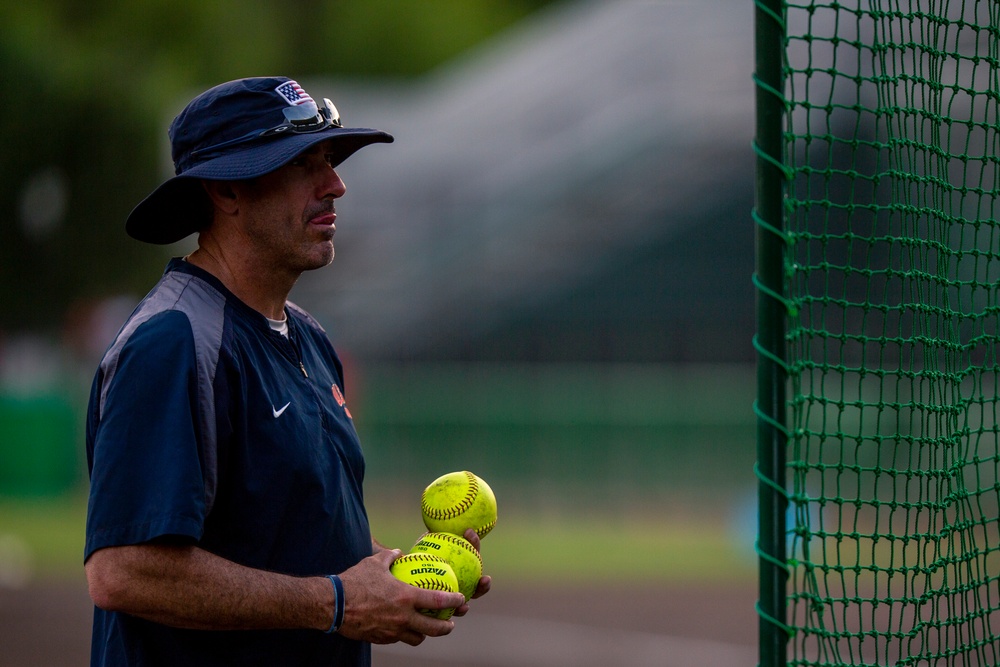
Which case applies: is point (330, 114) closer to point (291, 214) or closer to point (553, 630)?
point (291, 214)

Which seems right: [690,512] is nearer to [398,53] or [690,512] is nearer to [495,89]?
[495,89]

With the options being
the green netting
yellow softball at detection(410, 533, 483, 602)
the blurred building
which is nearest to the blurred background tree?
the blurred building

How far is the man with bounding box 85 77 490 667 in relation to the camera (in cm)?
287

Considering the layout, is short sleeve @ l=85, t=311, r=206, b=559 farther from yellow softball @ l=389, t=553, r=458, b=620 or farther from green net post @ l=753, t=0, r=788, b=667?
green net post @ l=753, t=0, r=788, b=667

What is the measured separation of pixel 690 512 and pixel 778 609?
13.3 metres

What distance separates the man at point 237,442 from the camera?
9.41ft

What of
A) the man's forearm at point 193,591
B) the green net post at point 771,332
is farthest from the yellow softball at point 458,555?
the green net post at point 771,332

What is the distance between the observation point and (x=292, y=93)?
11.2ft

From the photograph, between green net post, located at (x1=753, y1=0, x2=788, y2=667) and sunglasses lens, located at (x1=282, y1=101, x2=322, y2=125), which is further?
sunglasses lens, located at (x1=282, y1=101, x2=322, y2=125)

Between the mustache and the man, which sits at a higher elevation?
the mustache

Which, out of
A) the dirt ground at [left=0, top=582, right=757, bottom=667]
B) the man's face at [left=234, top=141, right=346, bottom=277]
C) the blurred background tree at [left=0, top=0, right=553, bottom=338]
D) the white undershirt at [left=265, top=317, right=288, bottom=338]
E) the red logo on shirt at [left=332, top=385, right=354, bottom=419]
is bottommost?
the dirt ground at [left=0, top=582, right=757, bottom=667]

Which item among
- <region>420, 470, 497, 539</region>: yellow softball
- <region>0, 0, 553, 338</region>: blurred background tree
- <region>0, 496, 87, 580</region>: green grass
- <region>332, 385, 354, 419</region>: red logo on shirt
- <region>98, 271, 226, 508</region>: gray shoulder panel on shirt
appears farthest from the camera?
<region>0, 0, 553, 338</region>: blurred background tree

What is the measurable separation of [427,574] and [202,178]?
48.7 inches

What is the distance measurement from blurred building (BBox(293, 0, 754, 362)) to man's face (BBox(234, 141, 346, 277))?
17858 millimetres
